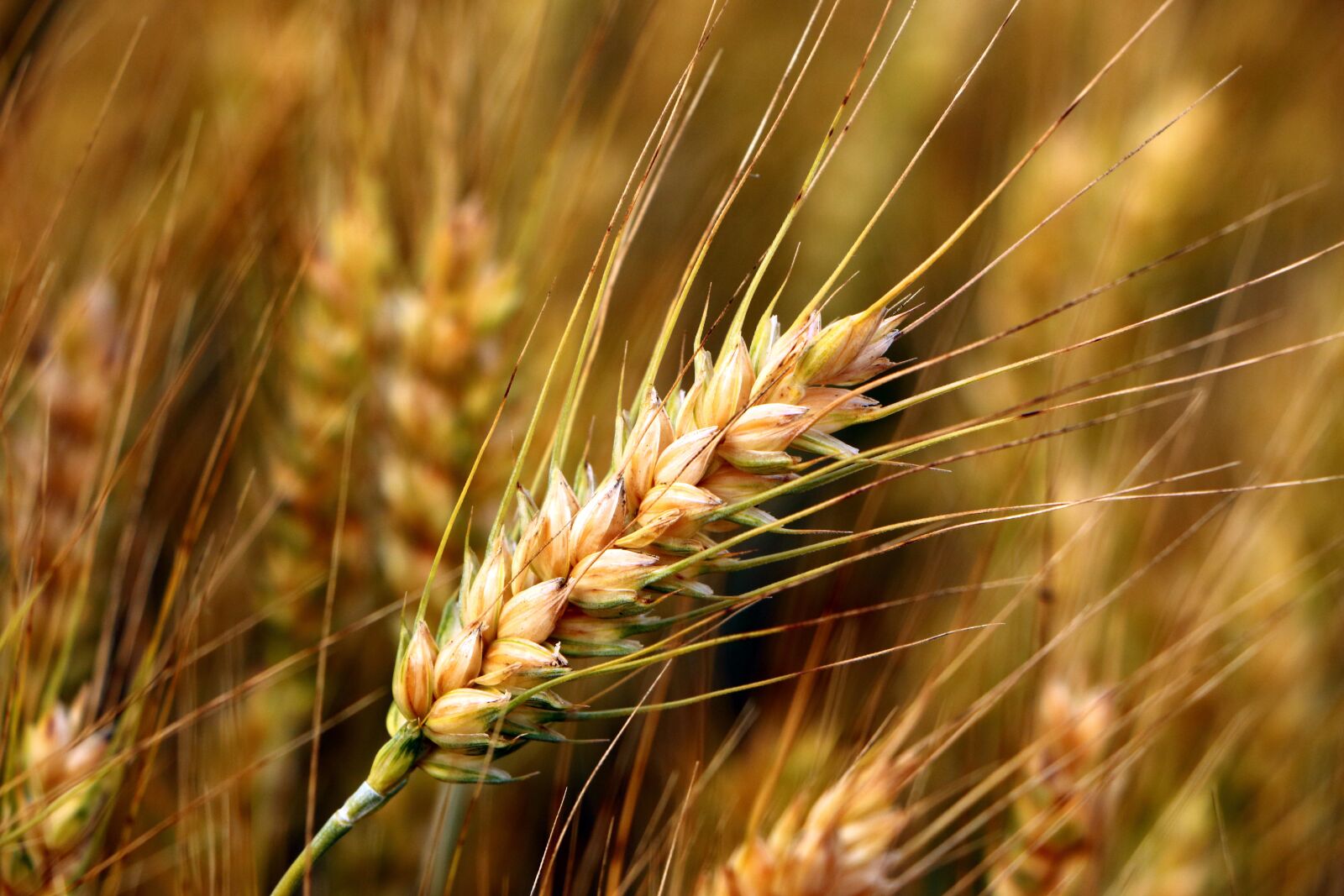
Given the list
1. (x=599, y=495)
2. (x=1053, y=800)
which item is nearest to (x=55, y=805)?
(x=599, y=495)

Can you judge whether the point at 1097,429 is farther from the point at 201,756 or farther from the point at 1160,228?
the point at 201,756

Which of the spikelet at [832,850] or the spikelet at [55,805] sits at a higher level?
the spikelet at [55,805]

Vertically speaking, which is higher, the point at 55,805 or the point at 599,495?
the point at 599,495

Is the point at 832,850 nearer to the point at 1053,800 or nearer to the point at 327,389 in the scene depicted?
the point at 1053,800

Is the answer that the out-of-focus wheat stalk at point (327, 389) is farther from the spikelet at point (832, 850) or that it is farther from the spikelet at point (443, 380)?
the spikelet at point (832, 850)

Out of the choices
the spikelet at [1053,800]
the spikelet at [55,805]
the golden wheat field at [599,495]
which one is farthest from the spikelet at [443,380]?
the spikelet at [1053,800]

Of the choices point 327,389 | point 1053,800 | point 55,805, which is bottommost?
point 1053,800

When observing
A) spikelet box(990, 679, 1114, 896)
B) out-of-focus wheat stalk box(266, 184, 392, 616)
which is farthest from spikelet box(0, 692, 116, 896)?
spikelet box(990, 679, 1114, 896)
